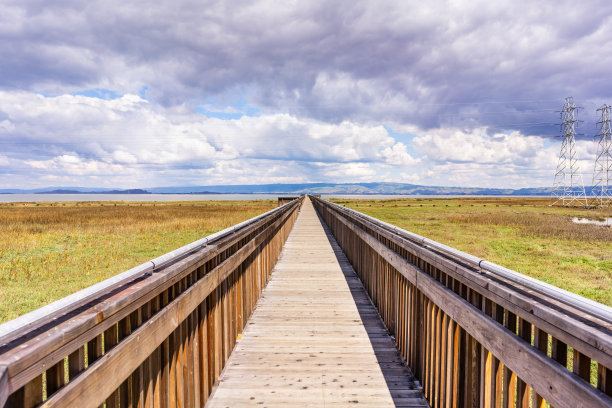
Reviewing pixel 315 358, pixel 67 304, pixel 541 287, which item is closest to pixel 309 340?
pixel 315 358

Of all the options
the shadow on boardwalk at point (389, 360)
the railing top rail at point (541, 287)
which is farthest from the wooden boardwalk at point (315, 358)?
the railing top rail at point (541, 287)

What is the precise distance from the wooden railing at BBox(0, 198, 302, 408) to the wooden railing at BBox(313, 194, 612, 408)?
190cm

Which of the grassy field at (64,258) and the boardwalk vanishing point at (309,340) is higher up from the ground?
the boardwalk vanishing point at (309,340)

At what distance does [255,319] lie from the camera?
17.0ft

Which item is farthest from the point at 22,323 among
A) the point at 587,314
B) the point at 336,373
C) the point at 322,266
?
the point at 322,266

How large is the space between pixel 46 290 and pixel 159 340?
350 inches

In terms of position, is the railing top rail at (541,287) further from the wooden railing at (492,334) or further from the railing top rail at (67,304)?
the railing top rail at (67,304)

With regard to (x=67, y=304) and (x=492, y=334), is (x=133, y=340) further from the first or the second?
(x=492, y=334)

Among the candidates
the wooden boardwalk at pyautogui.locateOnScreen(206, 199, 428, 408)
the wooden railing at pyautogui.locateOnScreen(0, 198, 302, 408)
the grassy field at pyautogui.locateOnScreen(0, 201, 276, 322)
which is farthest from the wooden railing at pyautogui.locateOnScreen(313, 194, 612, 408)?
the grassy field at pyautogui.locateOnScreen(0, 201, 276, 322)

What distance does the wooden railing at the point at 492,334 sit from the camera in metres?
1.40

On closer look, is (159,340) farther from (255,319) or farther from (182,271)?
(255,319)

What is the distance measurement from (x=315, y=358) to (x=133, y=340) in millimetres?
2663

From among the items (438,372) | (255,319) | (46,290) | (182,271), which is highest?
(182,271)

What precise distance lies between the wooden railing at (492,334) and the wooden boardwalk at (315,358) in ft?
1.14
